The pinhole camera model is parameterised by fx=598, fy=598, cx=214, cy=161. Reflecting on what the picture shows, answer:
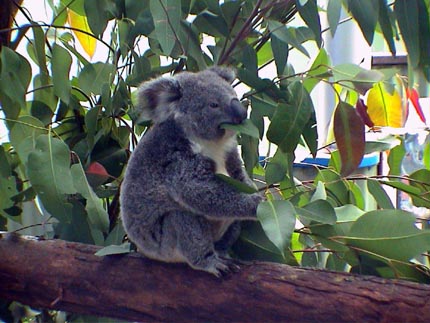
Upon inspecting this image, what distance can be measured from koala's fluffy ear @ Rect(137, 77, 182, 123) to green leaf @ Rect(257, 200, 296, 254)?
2.01 feet

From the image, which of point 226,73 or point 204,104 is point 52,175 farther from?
point 226,73

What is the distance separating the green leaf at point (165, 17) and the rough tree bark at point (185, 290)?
2.18ft

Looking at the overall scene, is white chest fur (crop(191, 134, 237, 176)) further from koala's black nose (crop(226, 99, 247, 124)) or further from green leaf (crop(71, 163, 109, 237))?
green leaf (crop(71, 163, 109, 237))

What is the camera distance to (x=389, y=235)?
5.44 ft

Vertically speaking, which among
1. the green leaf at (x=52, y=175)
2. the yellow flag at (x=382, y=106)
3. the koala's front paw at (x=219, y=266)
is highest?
the yellow flag at (x=382, y=106)

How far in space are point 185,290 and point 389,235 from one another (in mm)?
582

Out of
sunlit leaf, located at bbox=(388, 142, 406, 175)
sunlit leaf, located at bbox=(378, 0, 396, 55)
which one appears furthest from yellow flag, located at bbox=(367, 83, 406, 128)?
sunlit leaf, located at bbox=(378, 0, 396, 55)

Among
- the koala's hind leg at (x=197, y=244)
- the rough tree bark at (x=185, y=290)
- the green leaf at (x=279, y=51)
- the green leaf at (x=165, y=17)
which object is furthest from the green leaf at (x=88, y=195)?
the green leaf at (x=279, y=51)

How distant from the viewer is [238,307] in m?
1.53

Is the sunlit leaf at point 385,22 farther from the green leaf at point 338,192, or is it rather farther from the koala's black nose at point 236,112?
the green leaf at point 338,192

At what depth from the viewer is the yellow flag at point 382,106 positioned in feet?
7.75

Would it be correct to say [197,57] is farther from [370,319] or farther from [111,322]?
[370,319]

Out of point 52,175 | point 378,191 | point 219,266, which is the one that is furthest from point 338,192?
point 52,175

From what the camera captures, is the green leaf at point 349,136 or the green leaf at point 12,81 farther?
the green leaf at point 12,81
